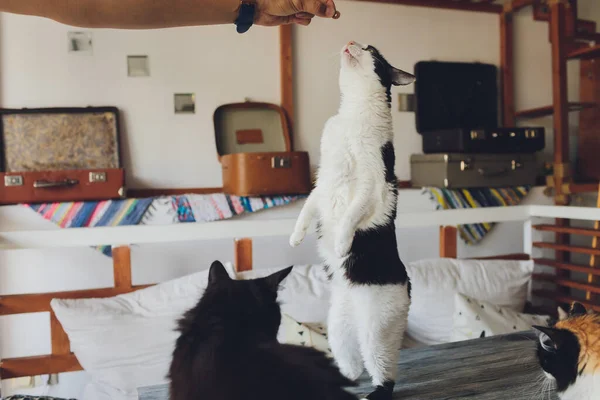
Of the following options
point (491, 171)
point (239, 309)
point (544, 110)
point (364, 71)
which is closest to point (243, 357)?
point (239, 309)

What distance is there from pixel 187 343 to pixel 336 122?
41 cm

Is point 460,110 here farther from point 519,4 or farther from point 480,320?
point 480,320

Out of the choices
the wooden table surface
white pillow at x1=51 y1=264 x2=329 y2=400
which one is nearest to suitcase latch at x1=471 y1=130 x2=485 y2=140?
white pillow at x1=51 y1=264 x2=329 y2=400

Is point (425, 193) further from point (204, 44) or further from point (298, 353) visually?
point (298, 353)

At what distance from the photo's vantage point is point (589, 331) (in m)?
0.80

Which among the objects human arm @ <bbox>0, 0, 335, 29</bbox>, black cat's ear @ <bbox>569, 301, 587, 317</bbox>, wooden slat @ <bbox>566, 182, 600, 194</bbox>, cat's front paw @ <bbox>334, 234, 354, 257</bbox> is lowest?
black cat's ear @ <bbox>569, 301, 587, 317</bbox>

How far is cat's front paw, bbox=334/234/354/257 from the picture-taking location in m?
0.65

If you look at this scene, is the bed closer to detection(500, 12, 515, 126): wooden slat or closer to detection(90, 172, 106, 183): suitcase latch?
detection(90, 172, 106, 183): suitcase latch

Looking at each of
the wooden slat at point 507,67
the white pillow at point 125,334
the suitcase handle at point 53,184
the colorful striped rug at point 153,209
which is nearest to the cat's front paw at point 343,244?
the white pillow at point 125,334

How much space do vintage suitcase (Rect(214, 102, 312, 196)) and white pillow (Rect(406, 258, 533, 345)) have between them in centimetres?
60

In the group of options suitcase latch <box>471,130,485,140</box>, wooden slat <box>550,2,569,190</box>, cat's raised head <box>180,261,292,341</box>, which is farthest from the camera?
wooden slat <box>550,2,569,190</box>

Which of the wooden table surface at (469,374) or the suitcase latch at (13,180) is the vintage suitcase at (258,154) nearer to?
the suitcase latch at (13,180)

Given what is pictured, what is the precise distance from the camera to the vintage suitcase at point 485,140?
2182 millimetres

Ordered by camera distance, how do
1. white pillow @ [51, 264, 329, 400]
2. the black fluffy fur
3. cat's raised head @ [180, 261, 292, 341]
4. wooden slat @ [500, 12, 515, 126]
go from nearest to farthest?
the black fluffy fur < cat's raised head @ [180, 261, 292, 341] < white pillow @ [51, 264, 329, 400] < wooden slat @ [500, 12, 515, 126]
